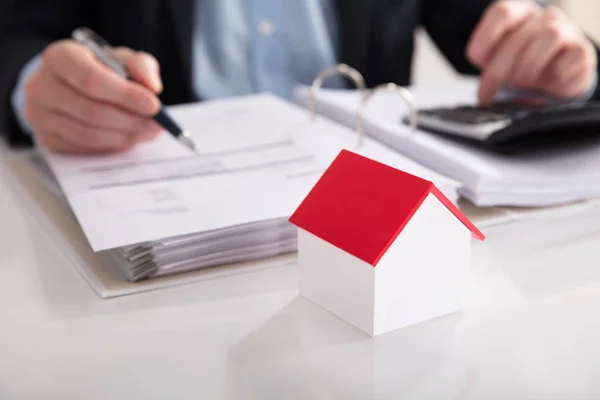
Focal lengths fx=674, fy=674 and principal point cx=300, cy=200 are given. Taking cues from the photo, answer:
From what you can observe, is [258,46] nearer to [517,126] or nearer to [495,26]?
[495,26]

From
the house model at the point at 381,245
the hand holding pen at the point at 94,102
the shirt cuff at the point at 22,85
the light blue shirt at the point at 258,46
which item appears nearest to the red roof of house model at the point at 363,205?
the house model at the point at 381,245

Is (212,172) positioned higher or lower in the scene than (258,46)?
higher

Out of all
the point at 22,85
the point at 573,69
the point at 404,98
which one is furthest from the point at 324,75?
the point at 22,85

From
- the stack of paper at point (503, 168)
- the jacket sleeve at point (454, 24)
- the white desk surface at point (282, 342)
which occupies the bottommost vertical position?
the jacket sleeve at point (454, 24)

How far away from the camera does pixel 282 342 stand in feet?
1.46

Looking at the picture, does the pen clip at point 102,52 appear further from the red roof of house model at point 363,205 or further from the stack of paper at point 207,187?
the red roof of house model at point 363,205

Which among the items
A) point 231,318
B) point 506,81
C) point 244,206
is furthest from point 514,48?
point 231,318

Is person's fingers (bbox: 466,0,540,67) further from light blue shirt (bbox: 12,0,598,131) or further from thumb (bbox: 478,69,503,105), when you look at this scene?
light blue shirt (bbox: 12,0,598,131)

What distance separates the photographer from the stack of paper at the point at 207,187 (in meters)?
0.54

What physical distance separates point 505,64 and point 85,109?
546mm

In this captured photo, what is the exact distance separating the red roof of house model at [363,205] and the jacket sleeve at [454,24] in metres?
0.96

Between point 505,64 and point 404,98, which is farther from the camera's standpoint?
point 505,64

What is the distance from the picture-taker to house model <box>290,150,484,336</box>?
430mm

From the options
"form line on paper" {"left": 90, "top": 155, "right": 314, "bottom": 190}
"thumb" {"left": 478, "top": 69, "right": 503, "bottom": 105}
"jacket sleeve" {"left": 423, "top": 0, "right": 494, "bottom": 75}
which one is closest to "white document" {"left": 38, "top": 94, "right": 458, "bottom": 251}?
"form line on paper" {"left": 90, "top": 155, "right": 314, "bottom": 190}
